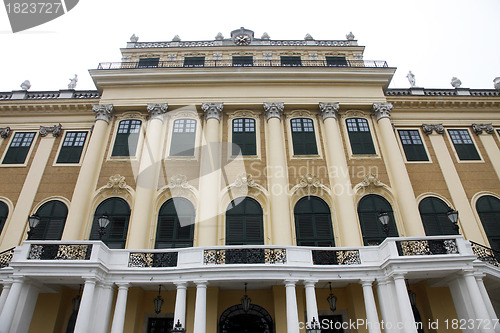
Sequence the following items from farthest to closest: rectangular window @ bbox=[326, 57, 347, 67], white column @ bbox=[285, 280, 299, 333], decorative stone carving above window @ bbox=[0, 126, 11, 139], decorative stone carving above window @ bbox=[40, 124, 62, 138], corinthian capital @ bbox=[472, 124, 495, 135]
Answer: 1. rectangular window @ bbox=[326, 57, 347, 67]
2. corinthian capital @ bbox=[472, 124, 495, 135]
3. decorative stone carving above window @ bbox=[0, 126, 11, 139]
4. decorative stone carving above window @ bbox=[40, 124, 62, 138]
5. white column @ bbox=[285, 280, 299, 333]

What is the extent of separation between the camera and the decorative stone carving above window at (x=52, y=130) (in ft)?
68.2

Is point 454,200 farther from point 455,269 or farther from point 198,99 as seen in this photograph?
point 198,99

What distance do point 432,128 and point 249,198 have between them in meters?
13.0

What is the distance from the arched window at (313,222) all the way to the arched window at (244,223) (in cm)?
209

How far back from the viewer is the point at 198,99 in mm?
21141

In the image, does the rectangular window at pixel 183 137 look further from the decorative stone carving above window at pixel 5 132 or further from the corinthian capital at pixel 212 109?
the decorative stone carving above window at pixel 5 132

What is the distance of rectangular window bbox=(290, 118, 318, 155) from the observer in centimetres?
1991

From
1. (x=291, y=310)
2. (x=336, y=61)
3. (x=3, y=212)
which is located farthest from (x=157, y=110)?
(x=291, y=310)

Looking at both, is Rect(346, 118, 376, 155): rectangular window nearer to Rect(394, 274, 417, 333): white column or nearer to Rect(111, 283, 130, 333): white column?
Rect(394, 274, 417, 333): white column

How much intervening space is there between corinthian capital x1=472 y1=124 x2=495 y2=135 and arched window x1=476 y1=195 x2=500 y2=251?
4.78 meters

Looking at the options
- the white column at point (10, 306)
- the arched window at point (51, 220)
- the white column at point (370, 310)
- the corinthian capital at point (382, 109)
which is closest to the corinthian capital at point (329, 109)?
the corinthian capital at point (382, 109)

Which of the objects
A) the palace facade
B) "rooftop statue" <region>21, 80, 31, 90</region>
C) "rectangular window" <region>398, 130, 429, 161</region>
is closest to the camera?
the palace facade

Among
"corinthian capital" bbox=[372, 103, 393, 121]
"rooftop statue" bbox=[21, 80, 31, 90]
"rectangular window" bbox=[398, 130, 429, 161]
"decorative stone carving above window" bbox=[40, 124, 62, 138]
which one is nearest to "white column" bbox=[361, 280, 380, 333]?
"rectangular window" bbox=[398, 130, 429, 161]

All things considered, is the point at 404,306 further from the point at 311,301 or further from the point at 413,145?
the point at 413,145
